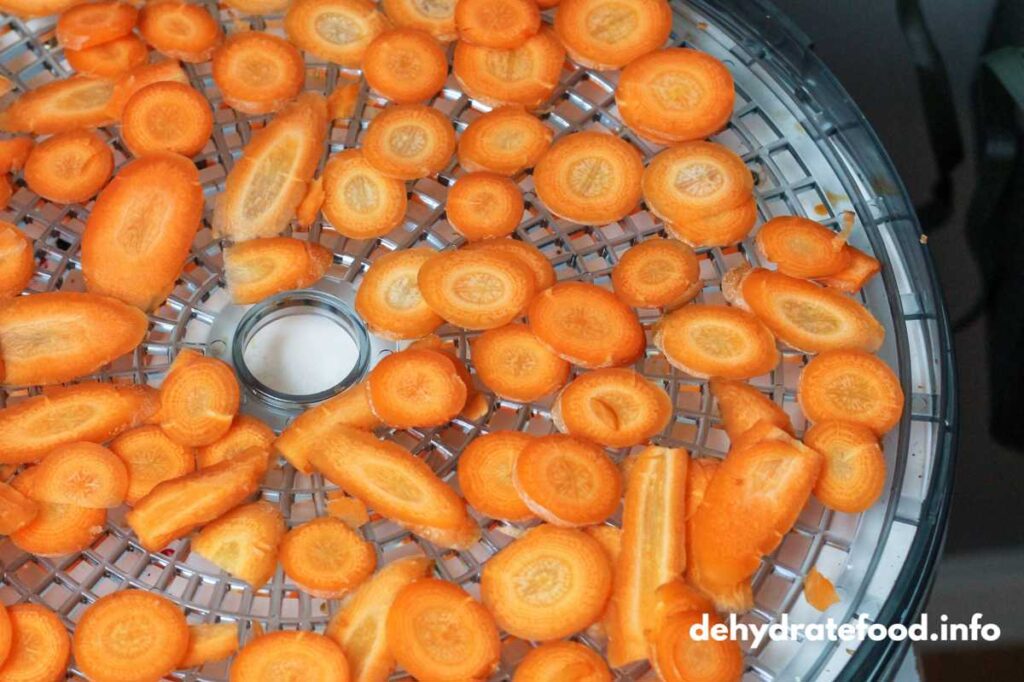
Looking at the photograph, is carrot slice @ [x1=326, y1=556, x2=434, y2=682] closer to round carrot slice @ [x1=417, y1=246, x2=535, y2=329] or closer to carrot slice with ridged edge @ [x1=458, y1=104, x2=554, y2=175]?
round carrot slice @ [x1=417, y1=246, x2=535, y2=329]

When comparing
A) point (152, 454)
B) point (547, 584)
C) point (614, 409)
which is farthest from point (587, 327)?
point (152, 454)

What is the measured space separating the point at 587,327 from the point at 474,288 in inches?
2.8

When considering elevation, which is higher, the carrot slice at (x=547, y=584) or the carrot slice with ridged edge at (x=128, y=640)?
the carrot slice at (x=547, y=584)

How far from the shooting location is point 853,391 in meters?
0.65

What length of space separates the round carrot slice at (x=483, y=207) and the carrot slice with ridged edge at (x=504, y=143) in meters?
0.02

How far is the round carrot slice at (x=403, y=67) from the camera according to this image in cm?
74

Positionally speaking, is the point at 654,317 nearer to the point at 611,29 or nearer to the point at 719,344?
the point at 719,344

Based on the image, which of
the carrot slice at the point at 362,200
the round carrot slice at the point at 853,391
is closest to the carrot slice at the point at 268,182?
the carrot slice at the point at 362,200

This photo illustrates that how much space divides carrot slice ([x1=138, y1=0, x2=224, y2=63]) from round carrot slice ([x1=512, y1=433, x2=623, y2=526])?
37 centimetres

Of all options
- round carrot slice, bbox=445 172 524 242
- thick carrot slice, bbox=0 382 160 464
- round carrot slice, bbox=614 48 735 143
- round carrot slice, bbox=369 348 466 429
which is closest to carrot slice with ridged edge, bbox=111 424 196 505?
thick carrot slice, bbox=0 382 160 464

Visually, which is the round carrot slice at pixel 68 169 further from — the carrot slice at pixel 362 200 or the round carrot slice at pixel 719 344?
the round carrot slice at pixel 719 344

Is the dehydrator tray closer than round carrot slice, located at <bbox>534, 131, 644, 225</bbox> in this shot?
Yes

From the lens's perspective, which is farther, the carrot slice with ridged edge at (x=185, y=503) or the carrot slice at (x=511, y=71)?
the carrot slice at (x=511, y=71)

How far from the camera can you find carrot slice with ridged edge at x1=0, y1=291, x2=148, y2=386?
638mm
